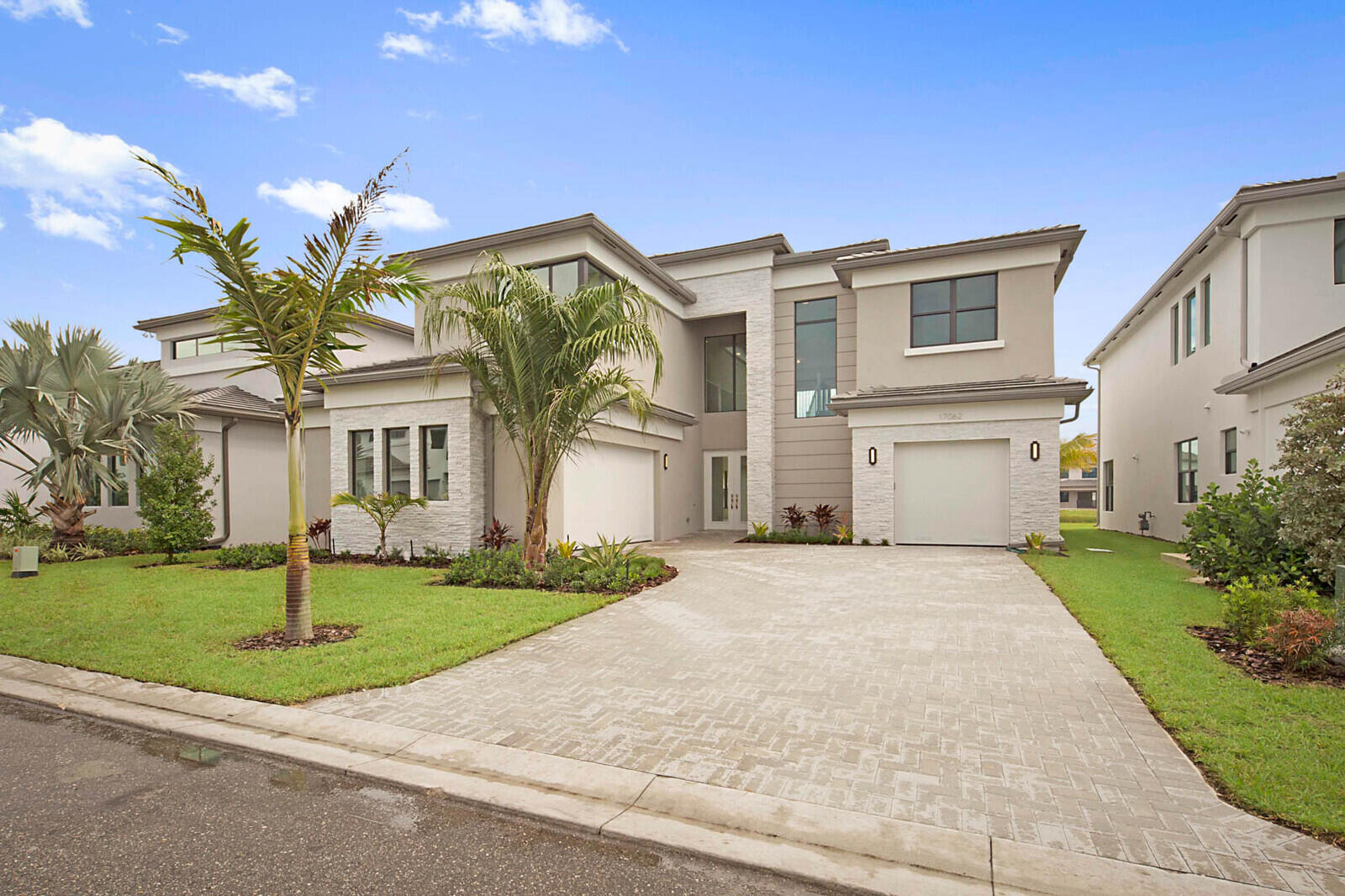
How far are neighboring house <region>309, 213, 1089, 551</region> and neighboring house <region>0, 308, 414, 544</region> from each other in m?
1.02

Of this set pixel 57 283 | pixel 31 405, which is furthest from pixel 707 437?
pixel 57 283

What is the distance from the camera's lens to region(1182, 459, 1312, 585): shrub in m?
7.86

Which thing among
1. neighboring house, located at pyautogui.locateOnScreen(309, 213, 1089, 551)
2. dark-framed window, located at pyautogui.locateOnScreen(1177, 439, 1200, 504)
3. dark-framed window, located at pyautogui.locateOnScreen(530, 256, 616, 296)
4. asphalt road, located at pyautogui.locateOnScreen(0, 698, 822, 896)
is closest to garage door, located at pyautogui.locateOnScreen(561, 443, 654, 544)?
neighboring house, located at pyautogui.locateOnScreen(309, 213, 1089, 551)

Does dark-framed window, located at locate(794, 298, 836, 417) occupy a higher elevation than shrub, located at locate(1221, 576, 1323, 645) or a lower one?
higher

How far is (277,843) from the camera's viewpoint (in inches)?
118

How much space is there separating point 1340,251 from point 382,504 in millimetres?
18866

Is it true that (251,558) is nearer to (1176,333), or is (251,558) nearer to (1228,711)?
(1228,711)

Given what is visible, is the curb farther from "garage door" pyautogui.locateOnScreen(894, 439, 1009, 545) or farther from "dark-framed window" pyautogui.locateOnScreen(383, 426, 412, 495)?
"garage door" pyautogui.locateOnScreen(894, 439, 1009, 545)

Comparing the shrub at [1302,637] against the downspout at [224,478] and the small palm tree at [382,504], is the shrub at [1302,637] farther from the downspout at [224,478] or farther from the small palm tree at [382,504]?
the downspout at [224,478]

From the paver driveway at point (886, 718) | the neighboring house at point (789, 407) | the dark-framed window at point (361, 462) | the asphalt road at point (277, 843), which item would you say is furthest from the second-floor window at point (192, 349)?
the asphalt road at point (277, 843)

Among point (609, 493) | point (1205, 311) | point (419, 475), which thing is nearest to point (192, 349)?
point (419, 475)

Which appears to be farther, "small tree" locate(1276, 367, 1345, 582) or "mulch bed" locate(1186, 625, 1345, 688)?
"small tree" locate(1276, 367, 1345, 582)

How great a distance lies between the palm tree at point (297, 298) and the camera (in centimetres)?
627

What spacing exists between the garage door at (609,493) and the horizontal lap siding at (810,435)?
384 centimetres
